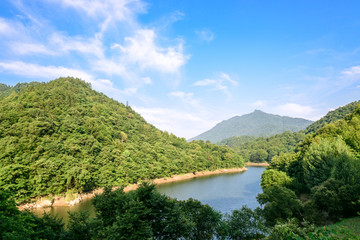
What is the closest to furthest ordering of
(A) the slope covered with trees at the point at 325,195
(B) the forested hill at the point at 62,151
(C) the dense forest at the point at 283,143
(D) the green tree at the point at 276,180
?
(A) the slope covered with trees at the point at 325,195 < (D) the green tree at the point at 276,180 < (B) the forested hill at the point at 62,151 < (C) the dense forest at the point at 283,143

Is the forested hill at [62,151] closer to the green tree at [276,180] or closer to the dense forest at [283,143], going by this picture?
the green tree at [276,180]

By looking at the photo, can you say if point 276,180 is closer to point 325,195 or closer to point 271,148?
point 325,195

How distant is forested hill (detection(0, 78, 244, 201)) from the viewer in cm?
3622

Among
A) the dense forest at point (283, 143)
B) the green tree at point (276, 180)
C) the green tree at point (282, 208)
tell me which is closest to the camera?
the green tree at point (282, 208)

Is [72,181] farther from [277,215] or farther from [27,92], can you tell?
[277,215]

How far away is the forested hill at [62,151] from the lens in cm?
3622

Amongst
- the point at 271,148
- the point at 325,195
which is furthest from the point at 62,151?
the point at 271,148

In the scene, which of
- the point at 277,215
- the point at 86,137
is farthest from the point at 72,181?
the point at 277,215

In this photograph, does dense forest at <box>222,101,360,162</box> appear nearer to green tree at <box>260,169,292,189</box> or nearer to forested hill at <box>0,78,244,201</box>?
forested hill at <box>0,78,244,201</box>

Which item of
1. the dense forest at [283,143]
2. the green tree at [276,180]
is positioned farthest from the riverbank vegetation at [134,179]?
the dense forest at [283,143]

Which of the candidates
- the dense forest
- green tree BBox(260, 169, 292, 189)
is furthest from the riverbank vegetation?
the dense forest

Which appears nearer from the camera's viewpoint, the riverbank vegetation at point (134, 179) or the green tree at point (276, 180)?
the riverbank vegetation at point (134, 179)

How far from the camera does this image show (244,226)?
16.5 metres

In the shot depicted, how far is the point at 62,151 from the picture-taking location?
44188 mm
